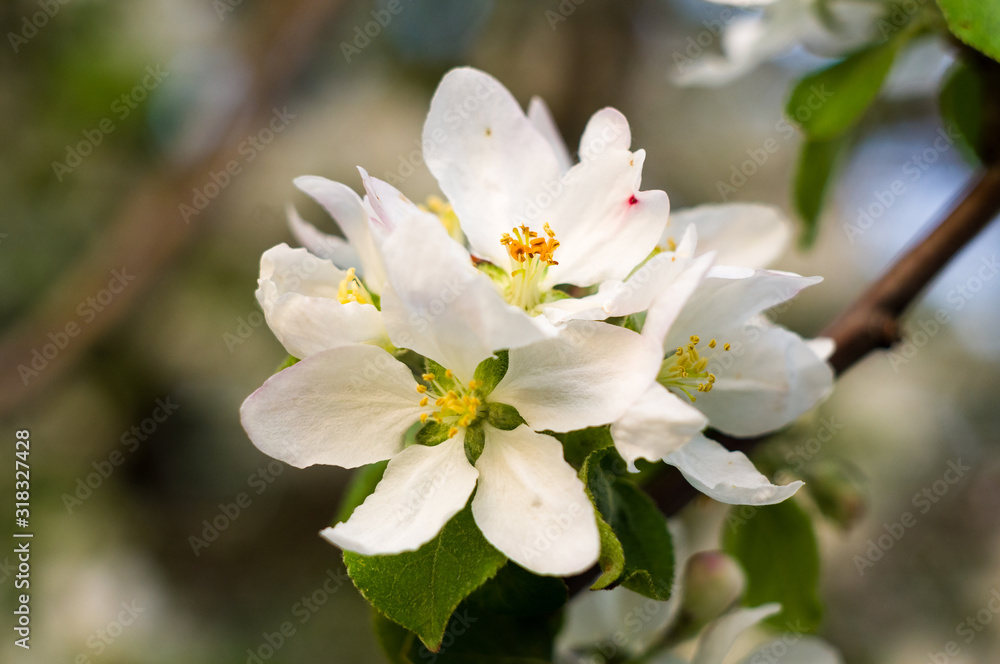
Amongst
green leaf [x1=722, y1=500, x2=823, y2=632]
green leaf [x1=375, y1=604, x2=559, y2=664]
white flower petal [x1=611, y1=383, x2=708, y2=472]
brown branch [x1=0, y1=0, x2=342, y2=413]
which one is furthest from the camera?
brown branch [x1=0, y1=0, x2=342, y2=413]

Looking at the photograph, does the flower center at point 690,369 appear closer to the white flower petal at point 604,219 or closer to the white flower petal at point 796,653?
the white flower petal at point 604,219

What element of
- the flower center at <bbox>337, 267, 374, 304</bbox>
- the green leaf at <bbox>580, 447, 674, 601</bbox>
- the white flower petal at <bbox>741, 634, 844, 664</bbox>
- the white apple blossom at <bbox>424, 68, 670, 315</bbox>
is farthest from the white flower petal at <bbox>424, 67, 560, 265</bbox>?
the white flower petal at <bbox>741, 634, 844, 664</bbox>

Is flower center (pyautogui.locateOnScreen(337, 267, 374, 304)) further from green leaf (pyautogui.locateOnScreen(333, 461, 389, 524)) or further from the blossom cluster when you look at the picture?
green leaf (pyautogui.locateOnScreen(333, 461, 389, 524))

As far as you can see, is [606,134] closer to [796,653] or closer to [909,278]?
[909,278]

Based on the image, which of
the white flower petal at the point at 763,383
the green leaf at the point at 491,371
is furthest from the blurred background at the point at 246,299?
the green leaf at the point at 491,371

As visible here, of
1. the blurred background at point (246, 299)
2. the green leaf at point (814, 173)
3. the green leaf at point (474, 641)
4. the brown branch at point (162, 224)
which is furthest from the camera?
the blurred background at point (246, 299)

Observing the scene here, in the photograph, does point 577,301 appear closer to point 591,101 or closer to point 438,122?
point 438,122

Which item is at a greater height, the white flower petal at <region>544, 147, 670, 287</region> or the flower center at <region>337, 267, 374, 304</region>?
the white flower petal at <region>544, 147, 670, 287</region>
